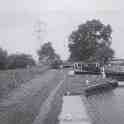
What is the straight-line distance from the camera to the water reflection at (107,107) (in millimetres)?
10355

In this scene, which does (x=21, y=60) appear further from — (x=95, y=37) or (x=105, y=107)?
(x=105, y=107)

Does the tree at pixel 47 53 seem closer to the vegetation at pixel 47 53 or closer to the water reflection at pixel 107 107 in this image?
the vegetation at pixel 47 53

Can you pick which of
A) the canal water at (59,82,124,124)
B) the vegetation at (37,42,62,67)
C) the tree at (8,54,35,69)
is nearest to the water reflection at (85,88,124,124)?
the canal water at (59,82,124,124)

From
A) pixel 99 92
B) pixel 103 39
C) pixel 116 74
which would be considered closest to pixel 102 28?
pixel 103 39

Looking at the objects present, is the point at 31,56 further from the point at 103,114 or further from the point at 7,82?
the point at 103,114

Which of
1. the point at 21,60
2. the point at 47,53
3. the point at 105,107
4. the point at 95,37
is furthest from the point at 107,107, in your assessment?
the point at 47,53

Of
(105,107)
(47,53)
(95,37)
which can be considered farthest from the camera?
(47,53)

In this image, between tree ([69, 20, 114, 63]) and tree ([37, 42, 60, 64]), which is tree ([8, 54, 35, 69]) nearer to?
tree ([37, 42, 60, 64])

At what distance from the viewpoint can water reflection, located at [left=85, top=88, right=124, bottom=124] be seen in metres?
10.4

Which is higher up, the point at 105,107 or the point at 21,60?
the point at 21,60

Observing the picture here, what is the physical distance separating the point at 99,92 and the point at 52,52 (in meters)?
80.6

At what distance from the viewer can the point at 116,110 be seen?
12203mm

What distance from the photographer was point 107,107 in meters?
13.0

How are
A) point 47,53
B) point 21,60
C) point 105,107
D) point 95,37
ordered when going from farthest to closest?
point 47,53 < point 21,60 < point 95,37 < point 105,107
